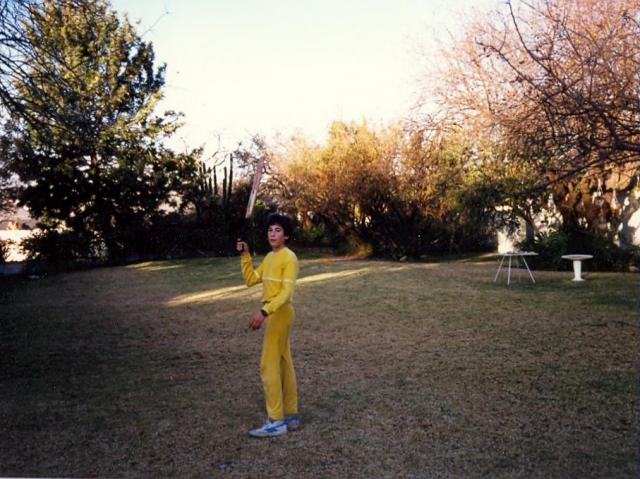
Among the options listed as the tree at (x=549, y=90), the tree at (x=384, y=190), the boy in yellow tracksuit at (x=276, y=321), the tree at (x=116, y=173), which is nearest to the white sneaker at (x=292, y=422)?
the boy in yellow tracksuit at (x=276, y=321)

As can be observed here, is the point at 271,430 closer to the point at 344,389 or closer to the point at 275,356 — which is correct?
the point at 275,356

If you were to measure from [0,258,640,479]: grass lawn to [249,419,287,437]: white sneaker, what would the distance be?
2.6 inches

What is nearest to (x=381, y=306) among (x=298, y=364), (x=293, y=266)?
(x=298, y=364)

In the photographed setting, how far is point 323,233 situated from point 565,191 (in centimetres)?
1190

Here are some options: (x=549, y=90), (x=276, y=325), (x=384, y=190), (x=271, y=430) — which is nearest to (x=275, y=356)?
(x=276, y=325)

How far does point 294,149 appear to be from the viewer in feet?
72.4

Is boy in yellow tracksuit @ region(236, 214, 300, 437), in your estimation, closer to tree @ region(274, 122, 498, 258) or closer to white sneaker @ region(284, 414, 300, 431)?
white sneaker @ region(284, 414, 300, 431)

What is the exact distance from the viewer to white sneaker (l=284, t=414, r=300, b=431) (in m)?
4.51

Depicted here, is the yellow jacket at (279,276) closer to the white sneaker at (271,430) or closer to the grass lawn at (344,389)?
the white sneaker at (271,430)

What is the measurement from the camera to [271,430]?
14.3ft

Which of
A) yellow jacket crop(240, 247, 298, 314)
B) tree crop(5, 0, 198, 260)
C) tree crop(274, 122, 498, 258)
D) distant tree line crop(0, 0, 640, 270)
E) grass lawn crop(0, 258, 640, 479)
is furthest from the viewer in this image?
tree crop(5, 0, 198, 260)

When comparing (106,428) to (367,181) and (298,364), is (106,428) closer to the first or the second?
(298,364)

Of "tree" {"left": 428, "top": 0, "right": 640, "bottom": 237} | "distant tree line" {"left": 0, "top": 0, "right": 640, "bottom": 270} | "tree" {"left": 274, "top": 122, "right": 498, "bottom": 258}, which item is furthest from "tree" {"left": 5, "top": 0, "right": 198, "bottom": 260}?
"tree" {"left": 428, "top": 0, "right": 640, "bottom": 237}

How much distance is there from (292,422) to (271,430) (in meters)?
0.23
